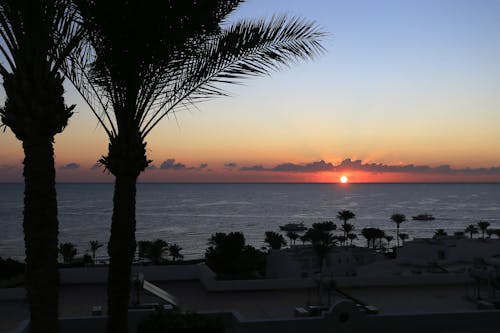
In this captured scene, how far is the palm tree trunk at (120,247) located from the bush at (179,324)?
45.4 inches

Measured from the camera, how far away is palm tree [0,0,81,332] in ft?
21.0

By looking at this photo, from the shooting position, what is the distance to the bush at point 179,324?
30.2ft

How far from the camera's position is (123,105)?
796cm

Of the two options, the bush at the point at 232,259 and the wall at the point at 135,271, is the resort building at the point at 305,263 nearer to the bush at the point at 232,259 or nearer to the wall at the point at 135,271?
the bush at the point at 232,259

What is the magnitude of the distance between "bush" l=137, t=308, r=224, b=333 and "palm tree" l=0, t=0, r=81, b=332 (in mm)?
2800

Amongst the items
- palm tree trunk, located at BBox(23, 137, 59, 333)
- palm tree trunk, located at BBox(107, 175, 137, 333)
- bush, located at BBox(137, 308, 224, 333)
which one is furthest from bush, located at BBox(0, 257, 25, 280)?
palm tree trunk, located at BBox(23, 137, 59, 333)

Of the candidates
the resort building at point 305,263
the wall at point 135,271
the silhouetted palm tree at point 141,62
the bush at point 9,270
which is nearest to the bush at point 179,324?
the silhouetted palm tree at point 141,62

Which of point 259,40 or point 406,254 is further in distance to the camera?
point 406,254

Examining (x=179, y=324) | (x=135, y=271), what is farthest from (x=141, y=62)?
(x=135, y=271)

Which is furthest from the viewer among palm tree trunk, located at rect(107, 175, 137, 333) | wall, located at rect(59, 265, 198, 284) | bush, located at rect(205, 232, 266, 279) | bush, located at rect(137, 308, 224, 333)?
bush, located at rect(205, 232, 266, 279)

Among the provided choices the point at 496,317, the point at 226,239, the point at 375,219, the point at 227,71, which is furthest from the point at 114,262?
the point at 375,219

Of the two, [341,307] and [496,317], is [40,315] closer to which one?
[341,307]

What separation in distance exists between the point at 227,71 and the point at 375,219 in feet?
449

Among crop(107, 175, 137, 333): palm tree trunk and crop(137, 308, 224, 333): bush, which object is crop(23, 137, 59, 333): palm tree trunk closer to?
crop(107, 175, 137, 333): palm tree trunk
